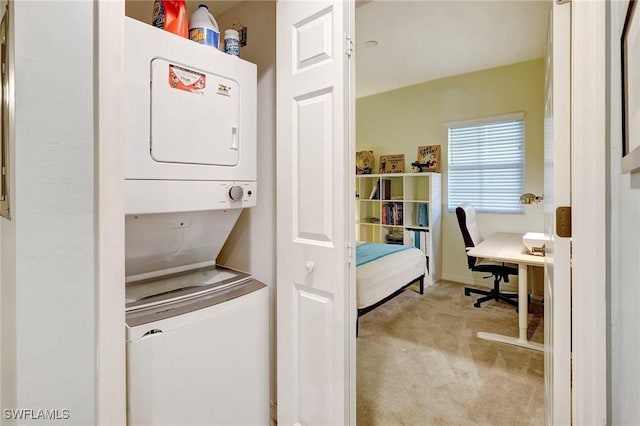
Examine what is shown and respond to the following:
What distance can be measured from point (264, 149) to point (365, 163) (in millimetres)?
3602

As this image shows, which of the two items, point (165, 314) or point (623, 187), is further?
point (165, 314)

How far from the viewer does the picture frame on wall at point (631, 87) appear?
652 mm

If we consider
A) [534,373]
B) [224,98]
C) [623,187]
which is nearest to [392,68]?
[224,98]

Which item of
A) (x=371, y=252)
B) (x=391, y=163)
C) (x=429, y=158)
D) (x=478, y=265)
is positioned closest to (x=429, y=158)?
(x=429, y=158)

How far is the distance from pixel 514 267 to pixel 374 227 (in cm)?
200

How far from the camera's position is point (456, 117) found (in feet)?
14.6

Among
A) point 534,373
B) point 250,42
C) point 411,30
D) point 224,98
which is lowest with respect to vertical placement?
point 534,373

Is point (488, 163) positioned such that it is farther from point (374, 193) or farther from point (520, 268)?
point (520, 268)

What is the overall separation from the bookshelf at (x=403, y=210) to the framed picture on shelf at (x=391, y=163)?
145mm

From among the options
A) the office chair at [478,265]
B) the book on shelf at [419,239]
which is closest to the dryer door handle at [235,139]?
the office chair at [478,265]

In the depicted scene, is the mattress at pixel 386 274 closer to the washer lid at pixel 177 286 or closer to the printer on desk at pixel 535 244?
the printer on desk at pixel 535 244

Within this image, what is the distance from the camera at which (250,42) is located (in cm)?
186

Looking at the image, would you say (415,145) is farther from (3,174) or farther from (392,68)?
(3,174)

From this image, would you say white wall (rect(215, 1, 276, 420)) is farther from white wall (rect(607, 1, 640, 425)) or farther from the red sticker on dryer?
white wall (rect(607, 1, 640, 425))
